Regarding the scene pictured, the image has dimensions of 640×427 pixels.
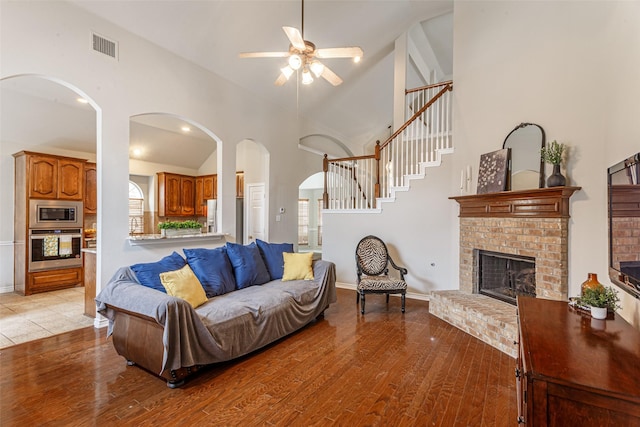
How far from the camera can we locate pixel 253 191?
694 cm

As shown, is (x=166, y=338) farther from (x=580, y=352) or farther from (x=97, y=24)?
(x=97, y=24)

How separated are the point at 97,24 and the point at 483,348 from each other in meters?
5.75

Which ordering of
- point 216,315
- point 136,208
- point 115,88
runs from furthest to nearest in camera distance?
point 136,208, point 115,88, point 216,315

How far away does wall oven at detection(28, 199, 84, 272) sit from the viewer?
5.25 m

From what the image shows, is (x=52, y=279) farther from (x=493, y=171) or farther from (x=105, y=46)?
(x=493, y=171)

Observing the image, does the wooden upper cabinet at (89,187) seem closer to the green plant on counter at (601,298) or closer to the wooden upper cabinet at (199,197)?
the wooden upper cabinet at (199,197)

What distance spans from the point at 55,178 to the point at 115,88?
2899 mm

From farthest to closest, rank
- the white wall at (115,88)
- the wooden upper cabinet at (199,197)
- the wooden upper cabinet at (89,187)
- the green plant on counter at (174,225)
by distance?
the wooden upper cabinet at (199,197) → the wooden upper cabinet at (89,187) → the green plant on counter at (174,225) → the white wall at (115,88)

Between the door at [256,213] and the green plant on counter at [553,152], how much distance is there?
4.90m

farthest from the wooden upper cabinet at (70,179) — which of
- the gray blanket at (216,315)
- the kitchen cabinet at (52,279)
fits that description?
the gray blanket at (216,315)

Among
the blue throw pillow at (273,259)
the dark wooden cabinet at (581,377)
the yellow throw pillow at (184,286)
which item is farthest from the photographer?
the blue throw pillow at (273,259)

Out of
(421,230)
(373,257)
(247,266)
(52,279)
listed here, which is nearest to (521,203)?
(421,230)

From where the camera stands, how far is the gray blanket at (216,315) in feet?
7.80

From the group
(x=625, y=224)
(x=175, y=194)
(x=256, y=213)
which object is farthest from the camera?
(x=175, y=194)
